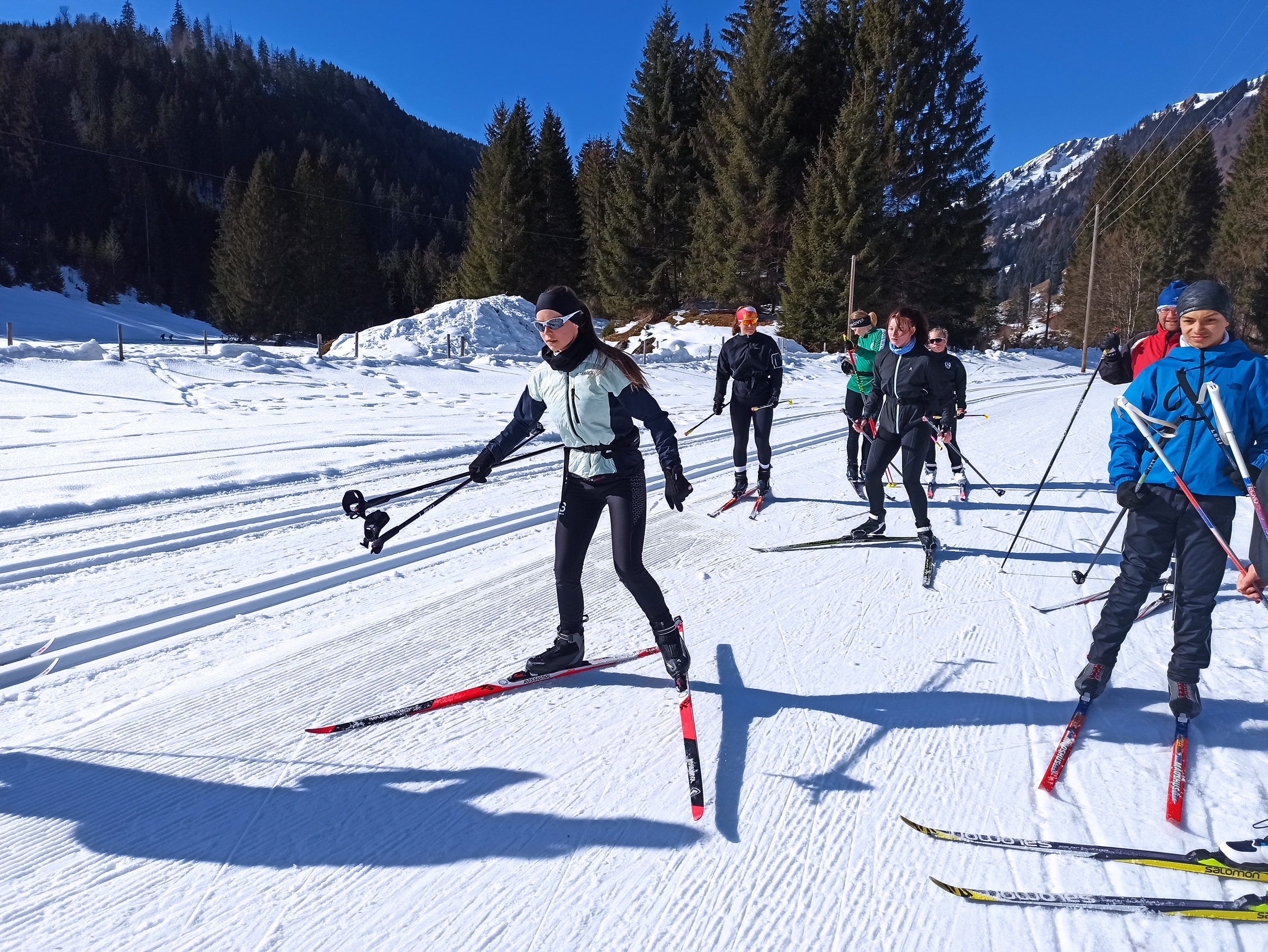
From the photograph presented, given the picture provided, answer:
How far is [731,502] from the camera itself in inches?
275

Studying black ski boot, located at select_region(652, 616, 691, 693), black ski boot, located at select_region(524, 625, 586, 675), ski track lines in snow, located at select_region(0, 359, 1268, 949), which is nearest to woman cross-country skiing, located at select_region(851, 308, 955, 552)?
ski track lines in snow, located at select_region(0, 359, 1268, 949)

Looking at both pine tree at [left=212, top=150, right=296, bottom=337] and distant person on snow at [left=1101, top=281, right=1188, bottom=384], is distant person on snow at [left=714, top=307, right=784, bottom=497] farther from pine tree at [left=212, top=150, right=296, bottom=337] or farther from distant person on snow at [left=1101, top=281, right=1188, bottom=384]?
pine tree at [left=212, top=150, right=296, bottom=337]

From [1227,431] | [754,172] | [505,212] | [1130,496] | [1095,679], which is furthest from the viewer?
[505,212]

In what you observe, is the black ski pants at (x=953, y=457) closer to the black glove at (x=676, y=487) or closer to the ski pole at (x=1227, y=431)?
the ski pole at (x=1227, y=431)

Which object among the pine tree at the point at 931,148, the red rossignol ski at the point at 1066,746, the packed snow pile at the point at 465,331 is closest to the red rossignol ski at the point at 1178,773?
the red rossignol ski at the point at 1066,746

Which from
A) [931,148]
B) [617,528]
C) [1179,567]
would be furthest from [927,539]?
[931,148]

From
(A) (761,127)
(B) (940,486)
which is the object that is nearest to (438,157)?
(A) (761,127)

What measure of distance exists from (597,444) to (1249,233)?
5137 cm

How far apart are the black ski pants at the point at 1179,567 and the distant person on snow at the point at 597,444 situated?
6.19 feet

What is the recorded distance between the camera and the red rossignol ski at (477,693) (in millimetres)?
3143

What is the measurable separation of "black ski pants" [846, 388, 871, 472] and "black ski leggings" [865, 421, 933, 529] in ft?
5.53

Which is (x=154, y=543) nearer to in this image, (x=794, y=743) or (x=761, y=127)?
(x=794, y=743)

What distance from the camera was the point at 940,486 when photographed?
8.05 metres

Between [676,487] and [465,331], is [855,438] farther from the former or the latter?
[465,331]
